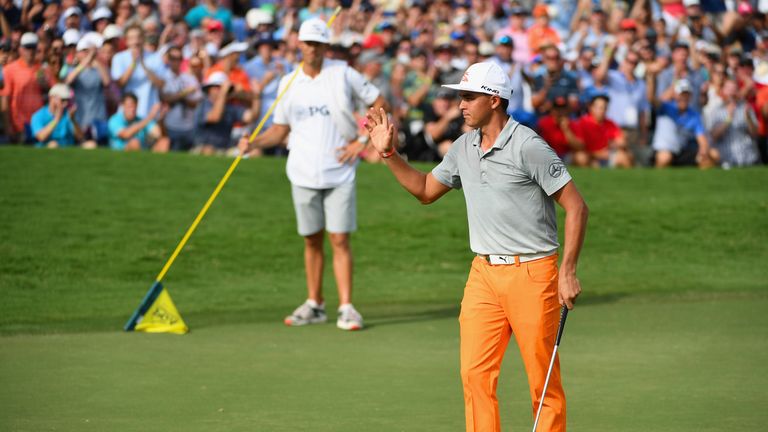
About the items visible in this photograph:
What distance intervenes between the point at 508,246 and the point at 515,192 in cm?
25

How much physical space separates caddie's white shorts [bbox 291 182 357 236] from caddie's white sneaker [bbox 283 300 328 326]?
0.63m

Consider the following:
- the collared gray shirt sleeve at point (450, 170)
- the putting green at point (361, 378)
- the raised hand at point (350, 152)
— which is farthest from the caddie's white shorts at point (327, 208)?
the collared gray shirt sleeve at point (450, 170)

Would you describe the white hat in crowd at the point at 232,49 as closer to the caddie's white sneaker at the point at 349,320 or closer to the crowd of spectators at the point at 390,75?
the crowd of spectators at the point at 390,75

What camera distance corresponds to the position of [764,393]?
7.68 metres

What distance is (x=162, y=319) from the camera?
10.1m

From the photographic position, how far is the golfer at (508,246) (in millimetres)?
5730

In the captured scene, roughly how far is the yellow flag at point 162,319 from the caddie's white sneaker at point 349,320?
1245 mm

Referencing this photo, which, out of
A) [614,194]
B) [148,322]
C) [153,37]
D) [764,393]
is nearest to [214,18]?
[153,37]

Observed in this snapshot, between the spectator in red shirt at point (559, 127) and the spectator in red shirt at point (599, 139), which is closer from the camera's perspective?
the spectator in red shirt at point (559, 127)

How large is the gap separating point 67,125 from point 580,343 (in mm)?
9997

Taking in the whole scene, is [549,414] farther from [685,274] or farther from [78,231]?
[78,231]

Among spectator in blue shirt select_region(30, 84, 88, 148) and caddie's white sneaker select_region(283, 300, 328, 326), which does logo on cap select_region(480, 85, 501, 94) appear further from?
spectator in blue shirt select_region(30, 84, 88, 148)

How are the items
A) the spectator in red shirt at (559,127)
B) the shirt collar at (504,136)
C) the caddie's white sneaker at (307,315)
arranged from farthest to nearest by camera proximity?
the spectator in red shirt at (559,127)
the caddie's white sneaker at (307,315)
the shirt collar at (504,136)

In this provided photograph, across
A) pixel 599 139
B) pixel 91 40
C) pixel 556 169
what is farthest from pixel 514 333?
pixel 599 139
